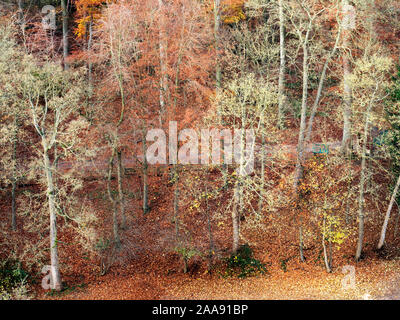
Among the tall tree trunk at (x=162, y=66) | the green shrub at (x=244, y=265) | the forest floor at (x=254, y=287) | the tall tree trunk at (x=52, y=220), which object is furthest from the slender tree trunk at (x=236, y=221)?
the tall tree trunk at (x=52, y=220)

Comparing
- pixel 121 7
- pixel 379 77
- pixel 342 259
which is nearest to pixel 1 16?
pixel 121 7

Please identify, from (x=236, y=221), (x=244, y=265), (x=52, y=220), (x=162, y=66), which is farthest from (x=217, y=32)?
(x=52, y=220)

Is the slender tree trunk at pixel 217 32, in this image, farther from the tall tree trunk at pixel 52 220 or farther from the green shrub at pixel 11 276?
the green shrub at pixel 11 276

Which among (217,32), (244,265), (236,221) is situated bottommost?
(244,265)

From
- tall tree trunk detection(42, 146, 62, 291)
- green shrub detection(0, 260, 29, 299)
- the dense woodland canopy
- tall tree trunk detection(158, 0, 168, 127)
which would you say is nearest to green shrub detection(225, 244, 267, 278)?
the dense woodland canopy

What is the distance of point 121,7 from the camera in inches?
782

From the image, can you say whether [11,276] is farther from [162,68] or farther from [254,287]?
[162,68]

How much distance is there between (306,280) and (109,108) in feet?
47.0

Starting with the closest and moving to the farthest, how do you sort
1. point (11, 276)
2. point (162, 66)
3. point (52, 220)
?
1. point (52, 220)
2. point (11, 276)
3. point (162, 66)

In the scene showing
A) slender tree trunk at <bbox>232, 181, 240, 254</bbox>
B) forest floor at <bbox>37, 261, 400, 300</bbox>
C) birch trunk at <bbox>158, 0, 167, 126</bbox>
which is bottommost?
forest floor at <bbox>37, 261, 400, 300</bbox>

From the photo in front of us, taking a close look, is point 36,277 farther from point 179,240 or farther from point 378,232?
point 378,232

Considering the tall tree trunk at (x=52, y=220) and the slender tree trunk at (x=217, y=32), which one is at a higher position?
the slender tree trunk at (x=217, y=32)

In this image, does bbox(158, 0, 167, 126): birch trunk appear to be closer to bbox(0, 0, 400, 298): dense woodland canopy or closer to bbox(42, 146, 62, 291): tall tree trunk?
bbox(0, 0, 400, 298): dense woodland canopy

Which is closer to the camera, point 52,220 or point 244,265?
point 52,220
